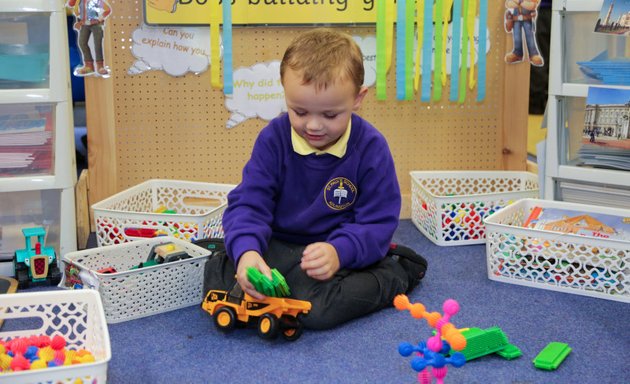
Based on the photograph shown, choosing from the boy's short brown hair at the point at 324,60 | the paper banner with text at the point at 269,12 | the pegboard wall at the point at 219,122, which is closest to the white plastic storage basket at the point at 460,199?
the pegboard wall at the point at 219,122

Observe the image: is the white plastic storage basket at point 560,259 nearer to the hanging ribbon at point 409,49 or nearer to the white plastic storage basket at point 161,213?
the hanging ribbon at point 409,49

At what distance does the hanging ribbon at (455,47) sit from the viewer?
6.49 feet

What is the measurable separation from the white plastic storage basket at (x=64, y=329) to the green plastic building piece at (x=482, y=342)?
22.2 inches

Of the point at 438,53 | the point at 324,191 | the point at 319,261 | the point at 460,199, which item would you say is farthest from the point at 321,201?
the point at 438,53

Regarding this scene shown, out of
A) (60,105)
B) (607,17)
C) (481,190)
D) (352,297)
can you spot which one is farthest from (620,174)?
(60,105)

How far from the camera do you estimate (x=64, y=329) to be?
133 centimetres

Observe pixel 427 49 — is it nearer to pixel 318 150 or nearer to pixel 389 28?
pixel 389 28

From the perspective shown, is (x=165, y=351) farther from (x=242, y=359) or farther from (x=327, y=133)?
(x=327, y=133)

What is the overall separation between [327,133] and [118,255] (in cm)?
55

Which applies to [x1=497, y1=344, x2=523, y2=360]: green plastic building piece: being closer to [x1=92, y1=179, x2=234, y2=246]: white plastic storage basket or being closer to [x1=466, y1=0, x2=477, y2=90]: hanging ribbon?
[x1=92, y1=179, x2=234, y2=246]: white plastic storage basket

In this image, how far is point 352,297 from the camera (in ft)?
4.50

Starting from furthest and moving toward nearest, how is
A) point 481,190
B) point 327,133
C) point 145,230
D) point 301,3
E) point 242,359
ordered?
point 481,190
point 301,3
point 145,230
point 327,133
point 242,359

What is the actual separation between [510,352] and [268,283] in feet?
1.37

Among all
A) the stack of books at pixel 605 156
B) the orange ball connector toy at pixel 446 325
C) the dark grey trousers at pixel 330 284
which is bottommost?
the dark grey trousers at pixel 330 284
